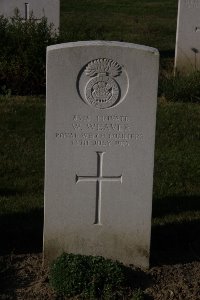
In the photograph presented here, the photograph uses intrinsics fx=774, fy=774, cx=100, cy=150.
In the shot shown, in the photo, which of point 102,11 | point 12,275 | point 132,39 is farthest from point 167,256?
point 102,11

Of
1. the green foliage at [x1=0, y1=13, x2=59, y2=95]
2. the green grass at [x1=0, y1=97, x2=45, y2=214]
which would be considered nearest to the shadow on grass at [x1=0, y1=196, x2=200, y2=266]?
the green grass at [x1=0, y1=97, x2=45, y2=214]

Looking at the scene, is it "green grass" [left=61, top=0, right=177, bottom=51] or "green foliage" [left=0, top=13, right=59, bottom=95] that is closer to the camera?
"green foliage" [left=0, top=13, right=59, bottom=95]

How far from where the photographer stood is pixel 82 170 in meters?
5.08

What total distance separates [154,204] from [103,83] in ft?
5.88

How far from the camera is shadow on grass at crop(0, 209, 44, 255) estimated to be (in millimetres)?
5570

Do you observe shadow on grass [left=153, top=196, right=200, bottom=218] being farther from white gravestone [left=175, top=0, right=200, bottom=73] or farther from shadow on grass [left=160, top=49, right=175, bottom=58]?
shadow on grass [left=160, top=49, right=175, bottom=58]

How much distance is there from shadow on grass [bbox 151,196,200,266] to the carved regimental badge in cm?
124

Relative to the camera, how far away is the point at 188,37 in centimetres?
1106

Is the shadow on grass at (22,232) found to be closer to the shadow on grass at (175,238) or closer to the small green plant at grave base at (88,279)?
the small green plant at grave base at (88,279)

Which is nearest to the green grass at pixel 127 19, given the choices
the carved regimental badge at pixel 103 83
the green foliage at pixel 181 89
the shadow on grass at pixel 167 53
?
the shadow on grass at pixel 167 53

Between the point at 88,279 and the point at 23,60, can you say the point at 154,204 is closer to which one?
the point at 88,279

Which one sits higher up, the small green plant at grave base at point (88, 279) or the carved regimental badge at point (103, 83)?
the carved regimental badge at point (103, 83)

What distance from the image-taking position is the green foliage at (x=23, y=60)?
9.31 meters

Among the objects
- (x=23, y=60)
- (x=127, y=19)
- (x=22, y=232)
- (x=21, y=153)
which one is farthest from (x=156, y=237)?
(x=127, y=19)
